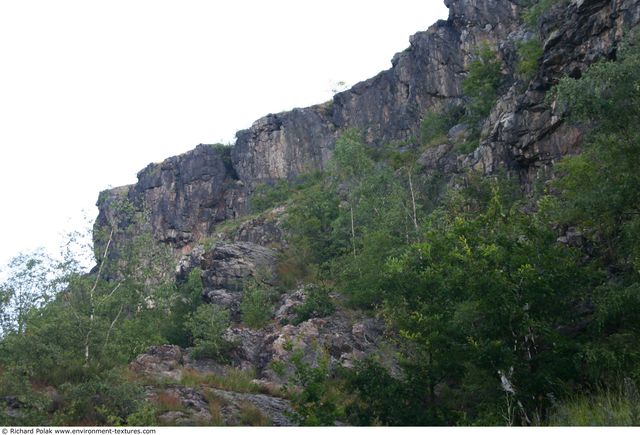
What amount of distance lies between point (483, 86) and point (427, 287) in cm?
4016

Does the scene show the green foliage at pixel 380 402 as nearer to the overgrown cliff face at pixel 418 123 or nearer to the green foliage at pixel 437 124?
the overgrown cliff face at pixel 418 123

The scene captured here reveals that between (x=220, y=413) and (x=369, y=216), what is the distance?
28728 millimetres

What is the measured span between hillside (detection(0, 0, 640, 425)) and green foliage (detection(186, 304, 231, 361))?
137 millimetres

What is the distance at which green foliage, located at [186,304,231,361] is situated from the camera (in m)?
30.7

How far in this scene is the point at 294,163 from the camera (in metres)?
83.8

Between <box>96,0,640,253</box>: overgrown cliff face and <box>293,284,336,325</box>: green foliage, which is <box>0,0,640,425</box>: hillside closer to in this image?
<box>293,284,336,325</box>: green foliage

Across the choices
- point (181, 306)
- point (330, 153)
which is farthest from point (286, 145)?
point (181, 306)

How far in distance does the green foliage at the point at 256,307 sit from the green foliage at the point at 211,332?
3.21 meters

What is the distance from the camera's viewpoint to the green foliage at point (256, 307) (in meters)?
37.2

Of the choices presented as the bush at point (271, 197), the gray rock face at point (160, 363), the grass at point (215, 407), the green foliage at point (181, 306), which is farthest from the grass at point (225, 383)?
the bush at point (271, 197)

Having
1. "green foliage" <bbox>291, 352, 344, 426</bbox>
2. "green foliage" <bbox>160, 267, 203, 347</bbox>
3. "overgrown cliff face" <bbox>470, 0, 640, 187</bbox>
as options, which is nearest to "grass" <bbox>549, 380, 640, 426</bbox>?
"green foliage" <bbox>291, 352, 344, 426</bbox>

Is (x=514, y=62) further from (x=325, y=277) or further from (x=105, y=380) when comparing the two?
(x=105, y=380)

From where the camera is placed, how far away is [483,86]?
53.6 meters

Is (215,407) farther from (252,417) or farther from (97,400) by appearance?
(97,400)
